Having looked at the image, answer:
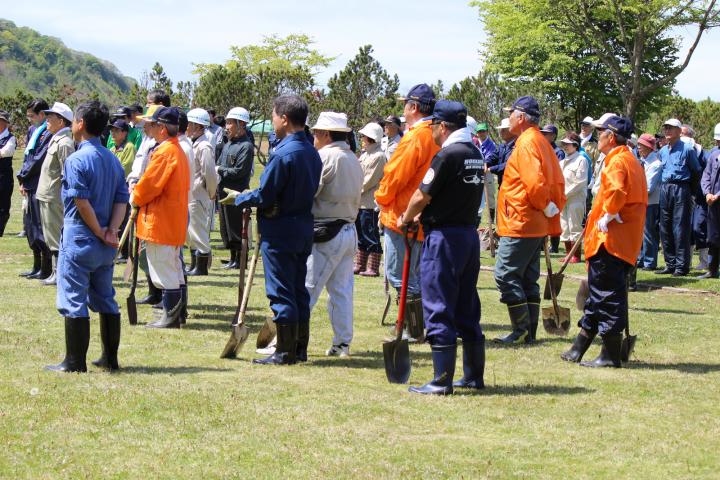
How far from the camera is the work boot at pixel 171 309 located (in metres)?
→ 10.1

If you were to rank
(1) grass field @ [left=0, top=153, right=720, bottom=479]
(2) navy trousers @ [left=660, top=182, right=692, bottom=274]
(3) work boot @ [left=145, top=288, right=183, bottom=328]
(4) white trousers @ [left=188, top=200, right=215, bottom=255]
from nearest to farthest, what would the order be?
(1) grass field @ [left=0, top=153, right=720, bottom=479]
(3) work boot @ [left=145, top=288, right=183, bottom=328]
(4) white trousers @ [left=188, top=200, right=215, bottom=255]
(2) navy trousers @ [left=660, top=182, right=692, bottom=274]

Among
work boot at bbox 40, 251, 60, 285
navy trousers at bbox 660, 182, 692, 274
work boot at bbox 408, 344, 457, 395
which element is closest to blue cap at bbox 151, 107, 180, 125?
work boot at bbox 40, 251, 60, 285

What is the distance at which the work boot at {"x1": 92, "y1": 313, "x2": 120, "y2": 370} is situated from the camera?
787 cm

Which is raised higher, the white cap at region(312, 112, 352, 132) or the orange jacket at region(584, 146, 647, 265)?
the white cap at region(312, 112, 352, 132)

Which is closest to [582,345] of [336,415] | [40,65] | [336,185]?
[336,185]

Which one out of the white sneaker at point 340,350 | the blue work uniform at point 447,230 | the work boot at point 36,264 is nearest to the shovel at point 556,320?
the white sneaker at point 340,350

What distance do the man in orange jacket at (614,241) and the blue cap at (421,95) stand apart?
1.59m

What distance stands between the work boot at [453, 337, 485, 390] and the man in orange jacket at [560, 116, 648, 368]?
1.49m

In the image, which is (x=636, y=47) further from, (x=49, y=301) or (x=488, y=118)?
(x=49, y=301)

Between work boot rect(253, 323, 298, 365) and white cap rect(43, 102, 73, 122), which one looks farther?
white cap rect(43, 102, 73, 122)

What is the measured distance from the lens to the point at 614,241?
875cm

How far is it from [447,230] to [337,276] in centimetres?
187

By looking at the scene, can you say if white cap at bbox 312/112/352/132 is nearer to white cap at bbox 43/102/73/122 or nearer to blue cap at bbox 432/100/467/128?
blue cap at bbox 432/100/467/128

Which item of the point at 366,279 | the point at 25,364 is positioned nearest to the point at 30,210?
the point at 366,279
